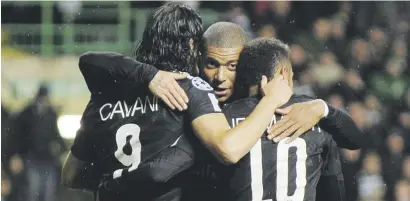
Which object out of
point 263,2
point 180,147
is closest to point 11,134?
point 263,2

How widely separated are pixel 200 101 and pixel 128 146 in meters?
0.36

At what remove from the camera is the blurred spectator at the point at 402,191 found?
Result: 7734 mm

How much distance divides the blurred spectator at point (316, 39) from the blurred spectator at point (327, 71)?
3.3 inches

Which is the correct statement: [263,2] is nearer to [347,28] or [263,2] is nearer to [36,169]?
[347,28]

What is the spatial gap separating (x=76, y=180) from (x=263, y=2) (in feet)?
16.2

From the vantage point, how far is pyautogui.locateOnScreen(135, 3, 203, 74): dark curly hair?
3.48 metres

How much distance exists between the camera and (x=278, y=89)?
3.38 m

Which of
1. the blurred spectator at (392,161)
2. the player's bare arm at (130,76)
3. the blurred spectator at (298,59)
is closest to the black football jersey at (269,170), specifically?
the player's bare arm at (130,76)

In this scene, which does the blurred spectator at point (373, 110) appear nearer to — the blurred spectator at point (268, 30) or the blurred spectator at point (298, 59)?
the blurred spectator at point (298, 59)

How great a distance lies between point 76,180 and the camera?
3771mm

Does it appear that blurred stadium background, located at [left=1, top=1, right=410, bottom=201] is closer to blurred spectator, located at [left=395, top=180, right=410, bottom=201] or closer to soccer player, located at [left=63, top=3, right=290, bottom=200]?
blurred spectator, located at [left=395, top=180, right=410, bottom=201]

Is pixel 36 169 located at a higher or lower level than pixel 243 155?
lower

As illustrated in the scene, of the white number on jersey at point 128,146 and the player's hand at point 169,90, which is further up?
the player's hand at point 169,90

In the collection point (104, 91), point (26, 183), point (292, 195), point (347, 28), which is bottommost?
point (26, 183)
